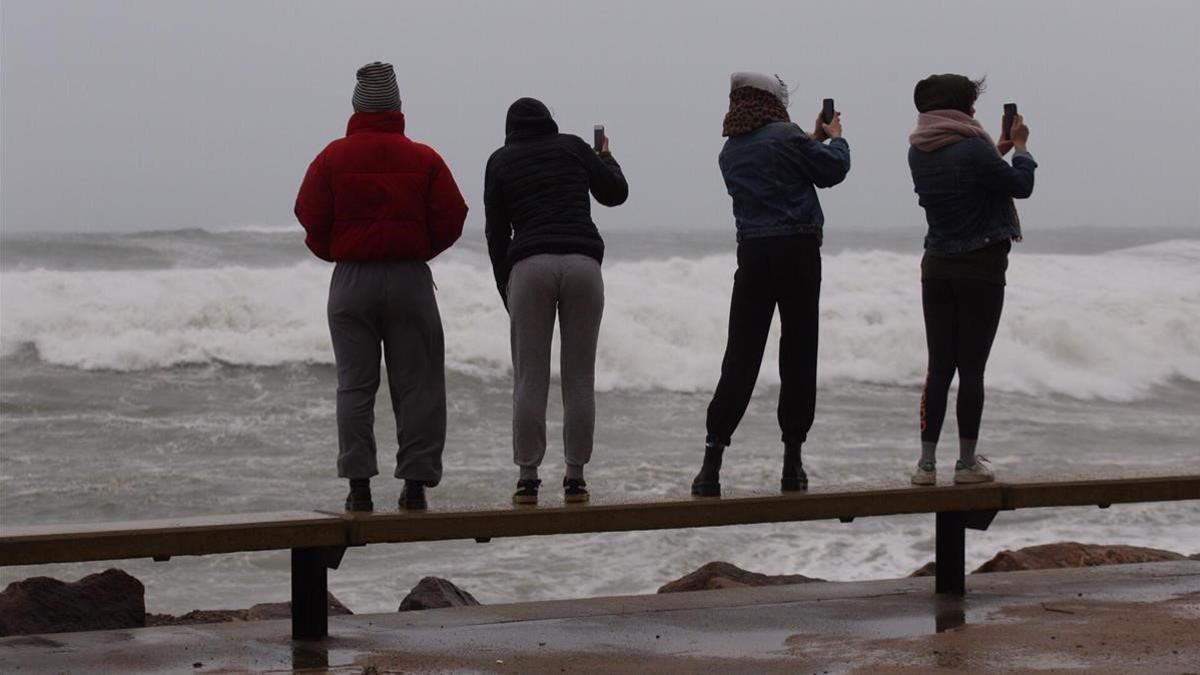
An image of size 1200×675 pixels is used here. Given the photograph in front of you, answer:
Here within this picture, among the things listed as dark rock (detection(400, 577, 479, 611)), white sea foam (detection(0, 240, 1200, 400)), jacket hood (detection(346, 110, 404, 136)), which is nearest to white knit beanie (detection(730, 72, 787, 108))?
jacket hood (detection(346, 110, 404, 136))

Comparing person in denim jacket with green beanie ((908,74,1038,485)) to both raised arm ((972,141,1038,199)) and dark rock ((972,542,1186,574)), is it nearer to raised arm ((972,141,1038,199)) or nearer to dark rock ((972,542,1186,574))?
raised arm ((972,141,1038,199))

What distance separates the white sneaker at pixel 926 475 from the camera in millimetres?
6820

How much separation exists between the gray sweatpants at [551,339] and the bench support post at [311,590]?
83cm

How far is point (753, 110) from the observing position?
259 inches

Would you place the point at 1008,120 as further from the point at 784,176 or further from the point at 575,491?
the point at 575,491

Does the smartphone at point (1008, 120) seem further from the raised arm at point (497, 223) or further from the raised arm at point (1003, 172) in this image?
the raised arm at point (497, 223)

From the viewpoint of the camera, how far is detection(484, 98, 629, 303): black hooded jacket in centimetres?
629

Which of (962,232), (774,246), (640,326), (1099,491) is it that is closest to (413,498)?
(774,246)

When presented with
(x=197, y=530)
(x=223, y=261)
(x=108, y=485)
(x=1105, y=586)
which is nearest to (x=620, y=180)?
(x=197, y=530)

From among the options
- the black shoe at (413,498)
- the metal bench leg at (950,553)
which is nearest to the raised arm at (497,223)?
the black shoe at (413,498)

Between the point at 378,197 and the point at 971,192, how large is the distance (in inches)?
89.8

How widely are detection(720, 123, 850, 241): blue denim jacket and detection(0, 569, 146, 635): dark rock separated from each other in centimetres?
299

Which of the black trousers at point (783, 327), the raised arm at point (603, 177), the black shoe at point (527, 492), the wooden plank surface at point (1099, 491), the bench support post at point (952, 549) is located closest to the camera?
the black shoe at point (527, 492)

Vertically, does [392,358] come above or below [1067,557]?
above
